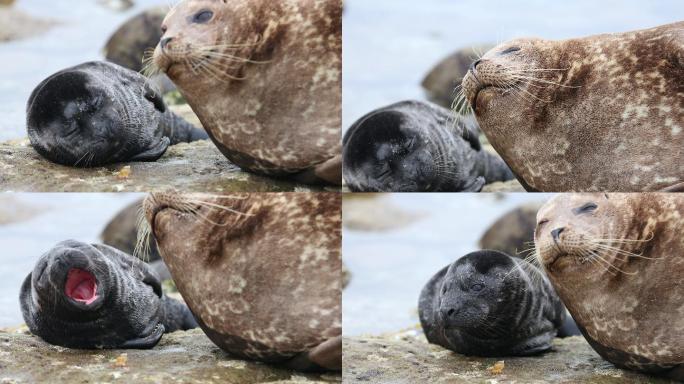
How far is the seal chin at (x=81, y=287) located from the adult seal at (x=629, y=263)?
2.53 metres

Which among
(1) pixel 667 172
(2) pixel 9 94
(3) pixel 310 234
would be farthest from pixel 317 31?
(2) pixel 9 94

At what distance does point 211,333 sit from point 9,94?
2522mm

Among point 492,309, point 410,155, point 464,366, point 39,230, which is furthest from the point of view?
point 39,230

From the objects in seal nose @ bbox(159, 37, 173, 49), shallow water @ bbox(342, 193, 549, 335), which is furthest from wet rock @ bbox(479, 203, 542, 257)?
seal nose @ bbox(159, 37, 173, 49)

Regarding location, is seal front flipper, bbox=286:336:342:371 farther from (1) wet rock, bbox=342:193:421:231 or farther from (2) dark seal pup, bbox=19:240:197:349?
(1) wet rock, bbox=342:193:421:231

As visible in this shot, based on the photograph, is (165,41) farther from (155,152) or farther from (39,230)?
(39,230)

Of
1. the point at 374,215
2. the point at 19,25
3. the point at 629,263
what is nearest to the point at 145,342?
the point at 629,263

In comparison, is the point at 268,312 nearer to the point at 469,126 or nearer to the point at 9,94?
the point at 469,126

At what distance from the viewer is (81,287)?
6.83m

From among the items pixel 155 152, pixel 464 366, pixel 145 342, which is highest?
pixel 155 152

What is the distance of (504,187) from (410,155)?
0.85 metres

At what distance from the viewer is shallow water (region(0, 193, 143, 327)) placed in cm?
823

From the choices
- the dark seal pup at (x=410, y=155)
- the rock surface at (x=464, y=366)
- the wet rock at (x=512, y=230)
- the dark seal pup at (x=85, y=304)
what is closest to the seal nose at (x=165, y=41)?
the dark seal pup at (x=410, y=155)

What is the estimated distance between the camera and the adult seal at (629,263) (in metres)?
5.72
